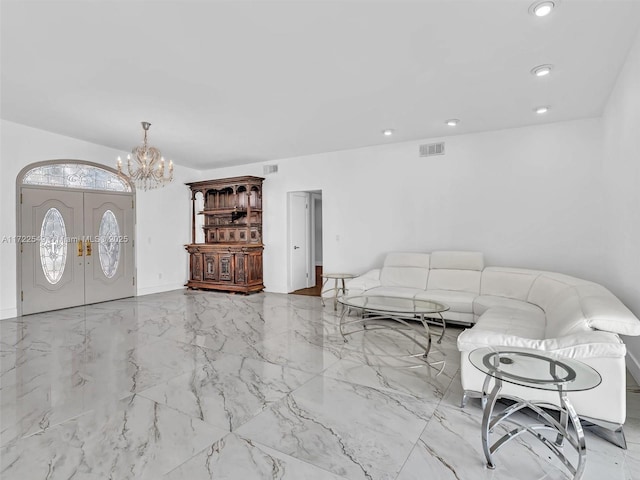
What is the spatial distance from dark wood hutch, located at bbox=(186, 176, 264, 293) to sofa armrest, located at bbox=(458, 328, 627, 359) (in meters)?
5.38

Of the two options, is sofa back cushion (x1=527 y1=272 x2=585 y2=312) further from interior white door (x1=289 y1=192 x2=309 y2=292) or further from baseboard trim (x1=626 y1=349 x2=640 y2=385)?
interior white door (x1=289 y1=192 x2=309 y2=292)

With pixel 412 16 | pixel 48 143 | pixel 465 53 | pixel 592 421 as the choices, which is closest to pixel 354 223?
pixel 465 53

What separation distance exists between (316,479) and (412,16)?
306 centimetres

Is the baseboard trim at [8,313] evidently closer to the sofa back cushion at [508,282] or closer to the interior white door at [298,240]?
the interior white door at [298,240]

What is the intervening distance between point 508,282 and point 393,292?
4.96ft

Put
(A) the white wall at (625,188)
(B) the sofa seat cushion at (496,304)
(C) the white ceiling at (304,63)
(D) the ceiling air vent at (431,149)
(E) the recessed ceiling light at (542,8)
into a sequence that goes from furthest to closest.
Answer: (D) the ceiling air vent at (431,149)
(B) the sofa seat cushion at (496,304)
(A) the white wall at (625,188)
(C) the white ceiling at (304,63)
(E) the recessed ceiling light at (542,8)

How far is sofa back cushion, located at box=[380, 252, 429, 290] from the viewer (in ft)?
17.6

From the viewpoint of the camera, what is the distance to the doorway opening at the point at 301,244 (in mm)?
7398

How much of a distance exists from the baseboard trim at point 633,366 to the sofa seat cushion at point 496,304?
816 mm

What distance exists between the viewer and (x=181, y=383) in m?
2.92

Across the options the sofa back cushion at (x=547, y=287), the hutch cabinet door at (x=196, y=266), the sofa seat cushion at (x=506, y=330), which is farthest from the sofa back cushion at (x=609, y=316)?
the hutch cabinet door at (x=196, y=266)

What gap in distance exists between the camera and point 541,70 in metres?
3.36

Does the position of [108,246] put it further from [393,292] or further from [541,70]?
[541,70]

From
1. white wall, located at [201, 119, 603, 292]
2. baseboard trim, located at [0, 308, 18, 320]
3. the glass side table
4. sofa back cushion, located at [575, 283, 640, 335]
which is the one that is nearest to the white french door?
baseboard trim, located at [0, 308, 18, 320]
